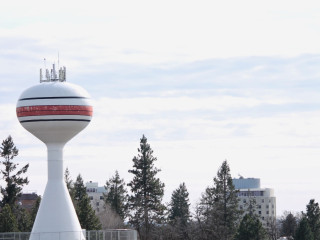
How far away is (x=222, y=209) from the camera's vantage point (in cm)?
11025

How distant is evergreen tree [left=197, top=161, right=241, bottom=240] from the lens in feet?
358

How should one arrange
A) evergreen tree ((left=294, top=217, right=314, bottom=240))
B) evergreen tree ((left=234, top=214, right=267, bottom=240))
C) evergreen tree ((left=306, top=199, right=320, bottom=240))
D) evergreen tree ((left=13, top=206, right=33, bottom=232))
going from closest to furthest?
evergreen tree ((left=234, top=214, right=267, bottom=240)) < evergreen tree ((left=13, top=206, right=33, bottom=232)) < evergreen tree ((left=294, top=217, right=314, bottom=240)) < evergreen tree ((left=306, top=199, right=320, bottom=240))

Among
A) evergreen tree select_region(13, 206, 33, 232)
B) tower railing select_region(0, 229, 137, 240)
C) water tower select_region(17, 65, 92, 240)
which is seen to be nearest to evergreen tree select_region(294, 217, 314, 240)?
evergreen tree select_region(13, 206, 33, 232)

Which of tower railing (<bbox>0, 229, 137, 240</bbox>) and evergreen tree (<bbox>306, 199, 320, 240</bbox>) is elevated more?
evergreen tree (<bbox>306, 199, 320, 240</bbox>)

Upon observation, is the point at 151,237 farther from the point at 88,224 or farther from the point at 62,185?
the point at 62,185

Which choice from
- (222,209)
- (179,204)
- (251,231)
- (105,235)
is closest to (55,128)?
(105,235)

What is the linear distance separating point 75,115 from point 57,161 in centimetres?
316

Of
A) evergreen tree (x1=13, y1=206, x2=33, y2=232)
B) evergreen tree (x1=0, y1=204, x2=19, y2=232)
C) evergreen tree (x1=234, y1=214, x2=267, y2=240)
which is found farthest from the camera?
evergreen tree (x1=13, y1=206, x2=33, y2=232)

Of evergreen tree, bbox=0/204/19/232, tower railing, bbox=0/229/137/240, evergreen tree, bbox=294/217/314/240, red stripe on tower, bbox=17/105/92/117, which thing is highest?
red stripe on tower, bbox=17/105/92/117

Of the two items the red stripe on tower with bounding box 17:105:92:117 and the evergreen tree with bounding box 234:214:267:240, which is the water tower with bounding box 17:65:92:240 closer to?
the red stripe on tower with bounding box 17:105:92:117

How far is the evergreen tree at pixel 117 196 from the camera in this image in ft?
405

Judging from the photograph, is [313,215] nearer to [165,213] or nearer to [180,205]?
[165,213]

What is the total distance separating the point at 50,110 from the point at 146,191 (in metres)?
58.9

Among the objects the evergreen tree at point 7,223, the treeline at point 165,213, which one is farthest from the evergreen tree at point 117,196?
the evergreen tree at point 7,223
